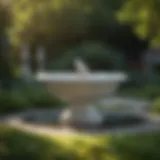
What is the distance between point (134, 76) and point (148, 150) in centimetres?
1185

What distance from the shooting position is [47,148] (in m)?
6.01

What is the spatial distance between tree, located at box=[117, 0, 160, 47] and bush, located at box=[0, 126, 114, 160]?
1.85 meters

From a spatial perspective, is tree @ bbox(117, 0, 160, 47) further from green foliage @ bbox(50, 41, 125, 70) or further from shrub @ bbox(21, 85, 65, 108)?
green foliage @ bbox(50, 41, 125, 70)

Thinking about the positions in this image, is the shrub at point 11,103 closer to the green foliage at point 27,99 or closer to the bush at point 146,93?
the green foliage at point 27,99

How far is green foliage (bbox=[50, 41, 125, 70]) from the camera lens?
697 inches

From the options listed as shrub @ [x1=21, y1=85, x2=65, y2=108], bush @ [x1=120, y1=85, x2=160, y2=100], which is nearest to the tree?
shrub @ [x1=21, y1=85, x2=65, y2=108]

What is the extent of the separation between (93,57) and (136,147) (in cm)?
1185

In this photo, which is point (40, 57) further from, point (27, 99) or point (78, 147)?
point (78, 147)

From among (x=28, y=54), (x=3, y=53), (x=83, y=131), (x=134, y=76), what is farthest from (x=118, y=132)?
(x=28, y=54)

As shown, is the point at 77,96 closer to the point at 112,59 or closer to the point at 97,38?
the point at 112,59

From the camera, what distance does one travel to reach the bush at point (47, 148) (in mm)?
5852

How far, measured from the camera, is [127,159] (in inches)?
228

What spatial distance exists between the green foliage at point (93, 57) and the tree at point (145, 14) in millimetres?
9193

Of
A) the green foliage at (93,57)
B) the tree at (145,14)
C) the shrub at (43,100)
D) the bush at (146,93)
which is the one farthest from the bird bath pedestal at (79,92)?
the green foliage at (93,57)
